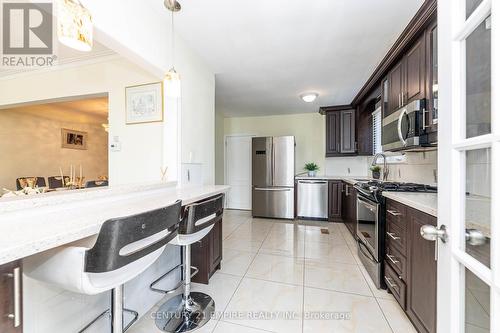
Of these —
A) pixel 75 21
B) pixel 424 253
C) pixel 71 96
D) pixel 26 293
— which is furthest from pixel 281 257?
pixel 71 96

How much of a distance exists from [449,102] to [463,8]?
0.27 metres

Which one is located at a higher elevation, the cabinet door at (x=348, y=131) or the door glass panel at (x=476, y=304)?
the cabinet door at (x=348, y=131)

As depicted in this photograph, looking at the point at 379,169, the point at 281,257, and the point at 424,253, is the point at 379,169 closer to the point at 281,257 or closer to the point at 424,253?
the point at 281,257

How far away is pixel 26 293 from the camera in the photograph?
2.89ft

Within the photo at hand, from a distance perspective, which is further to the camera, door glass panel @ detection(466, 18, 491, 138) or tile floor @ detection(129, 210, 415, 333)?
tile floor @ detection(129, 210, 415, 333)

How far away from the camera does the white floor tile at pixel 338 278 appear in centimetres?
193

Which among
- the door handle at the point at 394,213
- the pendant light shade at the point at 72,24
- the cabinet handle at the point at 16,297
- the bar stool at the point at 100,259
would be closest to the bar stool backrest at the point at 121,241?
the bar stool at the point at 100,259

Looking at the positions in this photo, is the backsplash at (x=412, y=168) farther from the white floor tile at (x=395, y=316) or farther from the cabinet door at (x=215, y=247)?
the cabinet door at (x=215, y=247)

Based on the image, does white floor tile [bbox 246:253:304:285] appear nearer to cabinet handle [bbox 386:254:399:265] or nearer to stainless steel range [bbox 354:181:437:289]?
stainless steel range [bbox 354:181:437:289]

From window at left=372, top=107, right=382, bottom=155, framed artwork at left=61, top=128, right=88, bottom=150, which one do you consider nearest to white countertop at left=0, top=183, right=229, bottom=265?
window at left=372, top=107, right=382, bottom=155

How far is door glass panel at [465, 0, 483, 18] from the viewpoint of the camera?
593 millimetres

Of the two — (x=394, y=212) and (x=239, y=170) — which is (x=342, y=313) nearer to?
(x=394, y=212)

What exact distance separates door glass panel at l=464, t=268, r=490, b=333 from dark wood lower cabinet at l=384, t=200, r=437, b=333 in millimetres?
663

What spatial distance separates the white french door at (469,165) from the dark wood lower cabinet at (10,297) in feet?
4.23
